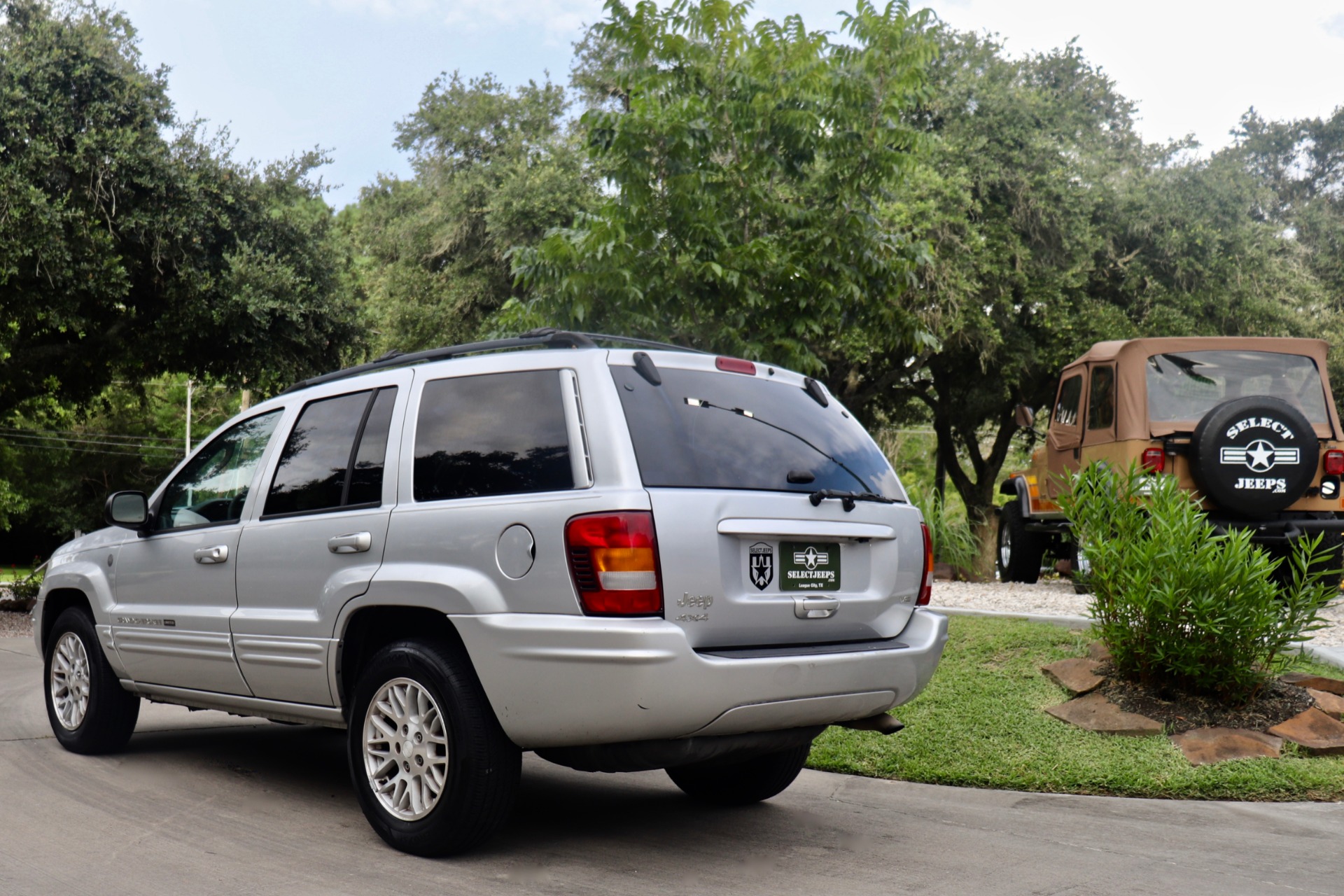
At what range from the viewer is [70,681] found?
661cm

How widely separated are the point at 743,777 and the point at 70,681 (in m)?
3.83

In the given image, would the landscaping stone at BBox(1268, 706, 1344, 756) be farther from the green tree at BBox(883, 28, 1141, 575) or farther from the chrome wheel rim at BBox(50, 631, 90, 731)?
the green tree at BBox(883, 28, 1141, 575)

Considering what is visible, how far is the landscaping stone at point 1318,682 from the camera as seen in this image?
23.3 ft

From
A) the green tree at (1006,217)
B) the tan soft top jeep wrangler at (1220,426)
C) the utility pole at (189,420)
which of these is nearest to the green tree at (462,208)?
the green tree at (1006,217)

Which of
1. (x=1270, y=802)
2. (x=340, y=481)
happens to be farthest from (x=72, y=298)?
(x=1270, y=802)

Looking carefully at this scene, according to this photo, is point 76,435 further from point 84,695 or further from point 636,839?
point 636,839

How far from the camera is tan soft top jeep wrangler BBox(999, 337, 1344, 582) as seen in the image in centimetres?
1030

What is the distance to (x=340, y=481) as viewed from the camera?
5.08 m

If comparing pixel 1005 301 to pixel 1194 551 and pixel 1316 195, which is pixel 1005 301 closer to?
pixel 1194 551

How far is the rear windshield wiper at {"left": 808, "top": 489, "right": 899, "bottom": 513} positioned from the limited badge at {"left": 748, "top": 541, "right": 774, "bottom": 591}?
1.00 ft

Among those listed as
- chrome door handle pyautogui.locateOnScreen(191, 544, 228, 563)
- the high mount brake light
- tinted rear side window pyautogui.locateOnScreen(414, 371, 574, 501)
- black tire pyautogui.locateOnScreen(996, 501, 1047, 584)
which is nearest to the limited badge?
tinted rear side window pyautogui.locateOnScreen(414, 371, 574, 501)

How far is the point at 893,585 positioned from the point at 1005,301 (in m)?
17.5

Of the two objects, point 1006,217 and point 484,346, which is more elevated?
point 1006,217

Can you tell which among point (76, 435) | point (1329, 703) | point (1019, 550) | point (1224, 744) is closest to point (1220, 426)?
point (1329, 703)
